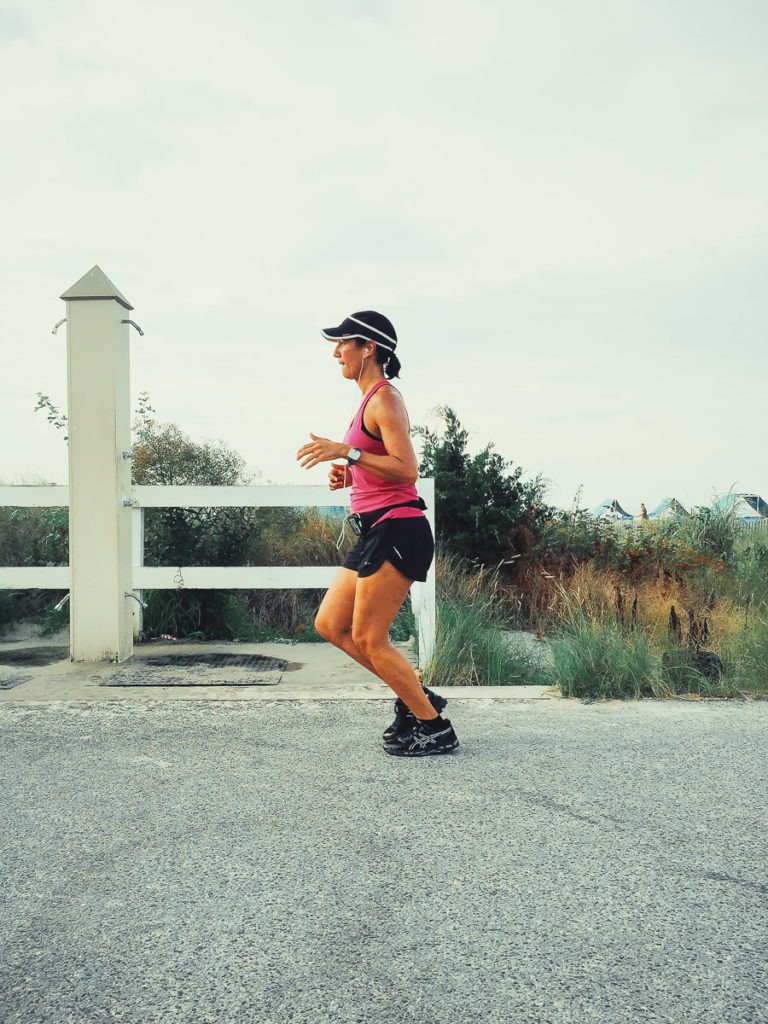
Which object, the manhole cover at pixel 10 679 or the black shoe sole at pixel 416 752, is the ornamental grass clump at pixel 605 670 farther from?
the manhole cover at pixel 10 679

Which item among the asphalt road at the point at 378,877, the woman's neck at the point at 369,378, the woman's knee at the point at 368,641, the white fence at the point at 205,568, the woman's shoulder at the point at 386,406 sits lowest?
the asphalt road at the point at 378,877

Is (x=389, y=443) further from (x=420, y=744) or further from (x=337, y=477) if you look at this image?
(x=420, y=744)

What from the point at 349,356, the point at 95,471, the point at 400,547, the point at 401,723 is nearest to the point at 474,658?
the point at 401,723

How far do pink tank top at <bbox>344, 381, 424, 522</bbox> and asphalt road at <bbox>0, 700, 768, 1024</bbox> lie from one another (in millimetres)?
1167

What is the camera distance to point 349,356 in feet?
14.5

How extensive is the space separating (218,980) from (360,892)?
24.1 inches

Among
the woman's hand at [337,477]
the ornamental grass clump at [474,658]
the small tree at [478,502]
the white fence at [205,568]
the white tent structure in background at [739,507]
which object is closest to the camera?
the woman's hand at [337,477]

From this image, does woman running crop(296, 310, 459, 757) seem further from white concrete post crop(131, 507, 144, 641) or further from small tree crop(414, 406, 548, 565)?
small tree crop(414, 406, 548, 565)

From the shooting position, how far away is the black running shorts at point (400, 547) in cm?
422

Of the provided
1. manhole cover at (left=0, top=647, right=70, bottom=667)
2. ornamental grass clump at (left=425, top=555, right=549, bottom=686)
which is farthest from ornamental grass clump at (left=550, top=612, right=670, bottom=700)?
manhole cover at (left=0, top=647, right=70, bottom=667)

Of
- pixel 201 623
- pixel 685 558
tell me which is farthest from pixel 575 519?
pixel 201 623

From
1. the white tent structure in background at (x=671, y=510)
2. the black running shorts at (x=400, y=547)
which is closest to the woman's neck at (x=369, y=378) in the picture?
the black running shorts at (x=400, y=547)

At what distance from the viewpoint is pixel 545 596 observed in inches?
400

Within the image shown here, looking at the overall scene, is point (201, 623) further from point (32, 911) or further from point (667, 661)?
point (32, 911)
